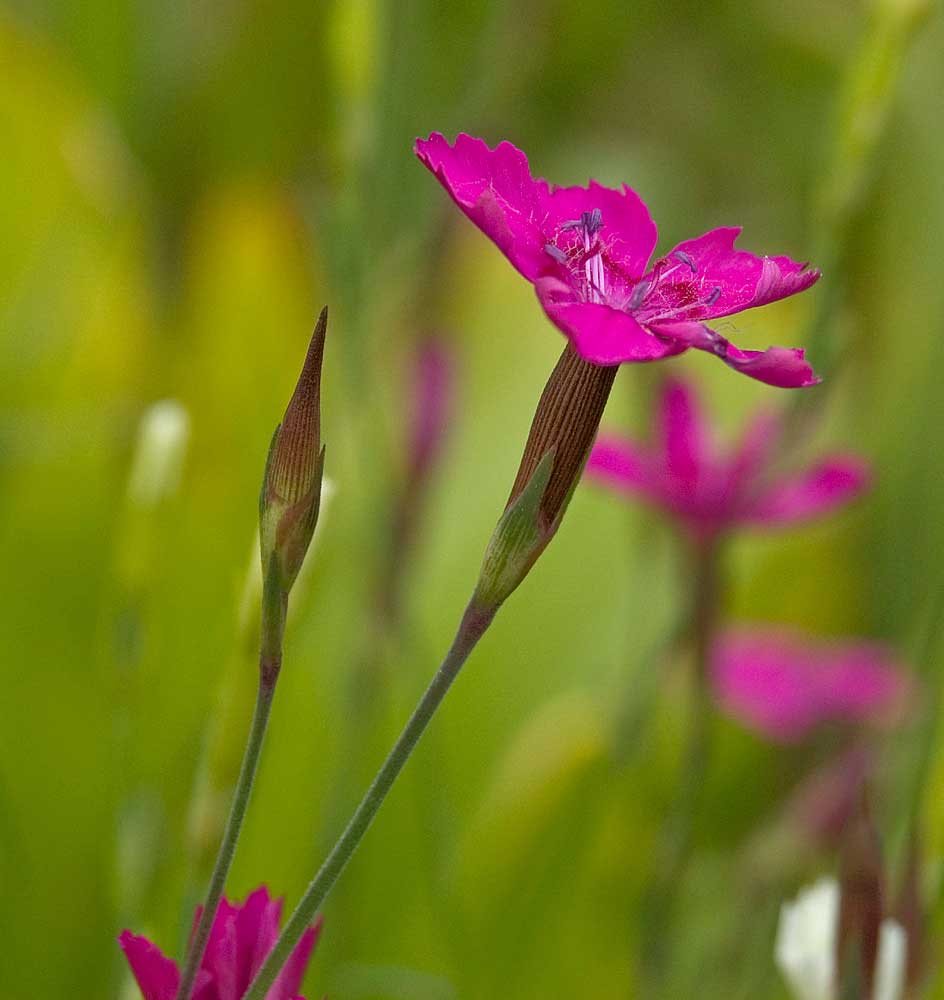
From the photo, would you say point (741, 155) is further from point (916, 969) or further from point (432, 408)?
point (916, 969)

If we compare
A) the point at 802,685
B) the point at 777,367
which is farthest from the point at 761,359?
the point at 802,685

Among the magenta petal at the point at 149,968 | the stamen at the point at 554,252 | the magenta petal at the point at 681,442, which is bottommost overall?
the magenta petal at the point at 149,968

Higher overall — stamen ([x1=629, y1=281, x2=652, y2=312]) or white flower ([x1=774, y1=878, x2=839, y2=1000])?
stamen ([x1=629, y1=281, x2=652, y2=312])

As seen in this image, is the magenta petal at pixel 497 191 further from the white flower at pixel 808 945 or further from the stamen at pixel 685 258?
the white flower at pixel 808 945

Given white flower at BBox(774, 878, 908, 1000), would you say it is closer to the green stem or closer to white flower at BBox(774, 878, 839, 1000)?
white flower at BBox(774, 878, 839, 1000)

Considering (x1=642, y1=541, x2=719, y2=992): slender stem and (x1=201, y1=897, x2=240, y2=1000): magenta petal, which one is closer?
(x1=201, y1=897, x2=240, y2=1000): magenta petal

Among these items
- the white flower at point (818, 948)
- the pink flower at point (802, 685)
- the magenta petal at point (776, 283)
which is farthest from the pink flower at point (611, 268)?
the pink flower at point (802, 685)

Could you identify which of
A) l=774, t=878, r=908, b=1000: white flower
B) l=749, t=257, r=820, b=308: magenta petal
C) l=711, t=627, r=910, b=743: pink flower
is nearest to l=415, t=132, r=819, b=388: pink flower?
l=749, t=257, r=820, b=308: magenta petal
